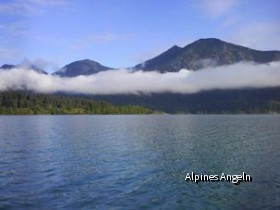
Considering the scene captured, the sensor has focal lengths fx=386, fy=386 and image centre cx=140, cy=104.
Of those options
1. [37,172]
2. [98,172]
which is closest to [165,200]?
[98,172]

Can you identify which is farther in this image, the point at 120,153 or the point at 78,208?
the point at 120,153

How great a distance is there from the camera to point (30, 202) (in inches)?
1465

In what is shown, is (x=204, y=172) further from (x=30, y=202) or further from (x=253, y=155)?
(x=30, y=202)

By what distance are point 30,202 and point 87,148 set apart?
147 feet

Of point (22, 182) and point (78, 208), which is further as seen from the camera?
point (22, 182)

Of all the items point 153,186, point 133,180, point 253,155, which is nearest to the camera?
point 153,186

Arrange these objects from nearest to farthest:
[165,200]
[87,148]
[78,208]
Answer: [78,208]
[165,200]
[87,148]

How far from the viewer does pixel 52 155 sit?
70438 millimetres

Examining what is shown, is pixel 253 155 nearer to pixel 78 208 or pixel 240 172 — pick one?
pixel 240 172

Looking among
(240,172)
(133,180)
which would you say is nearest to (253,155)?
(240,172)

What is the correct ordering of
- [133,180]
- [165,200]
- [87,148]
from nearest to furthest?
1. [165,200]
2. [133,180]
3. [87,148]

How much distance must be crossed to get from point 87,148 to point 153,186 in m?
39.9

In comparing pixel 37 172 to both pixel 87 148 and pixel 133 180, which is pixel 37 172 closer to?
pixel 133 180

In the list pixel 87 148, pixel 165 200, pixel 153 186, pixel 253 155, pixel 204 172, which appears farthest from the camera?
pixel 87 148
